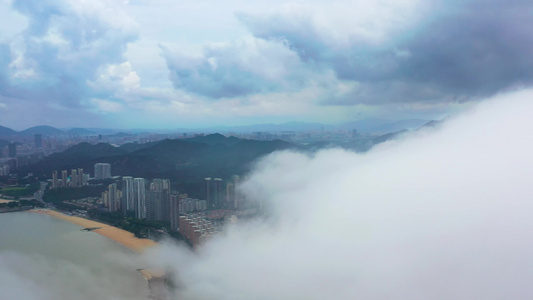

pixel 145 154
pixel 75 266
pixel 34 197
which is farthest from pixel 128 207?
pixel 75 266

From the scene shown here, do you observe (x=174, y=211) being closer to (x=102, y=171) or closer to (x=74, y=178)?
(x=102, y=171)

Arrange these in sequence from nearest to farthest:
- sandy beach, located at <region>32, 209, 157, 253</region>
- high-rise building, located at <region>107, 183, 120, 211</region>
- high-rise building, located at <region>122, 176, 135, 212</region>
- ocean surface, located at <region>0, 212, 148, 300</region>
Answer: ocean surface, located at <region>0, 212, 148, 300</region> → sandy beach, located at <region>32, 209, 157, 253</region> → high-rise building, located at <region>122, 176, 135, 212</region> → high-rise building, located at <region>107, 183, 120, 211</region>

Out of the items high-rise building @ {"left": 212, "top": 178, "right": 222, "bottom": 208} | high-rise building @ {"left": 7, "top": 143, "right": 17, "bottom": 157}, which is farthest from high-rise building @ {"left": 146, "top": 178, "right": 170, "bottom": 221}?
high-rise building @ {"left": 7, "top": 143, "right": 17, "bottom": 157}

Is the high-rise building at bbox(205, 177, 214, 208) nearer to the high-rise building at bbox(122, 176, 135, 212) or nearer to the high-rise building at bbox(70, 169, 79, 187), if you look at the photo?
the high-rise building at bbox(122, 176, 135, 212)

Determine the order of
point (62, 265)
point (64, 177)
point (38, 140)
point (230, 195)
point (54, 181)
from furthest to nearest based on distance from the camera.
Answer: point (38, 140), point (64, 177), point (54, 181), point (230, 195), point (62, 265)

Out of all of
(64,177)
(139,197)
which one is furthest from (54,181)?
(139,197)
